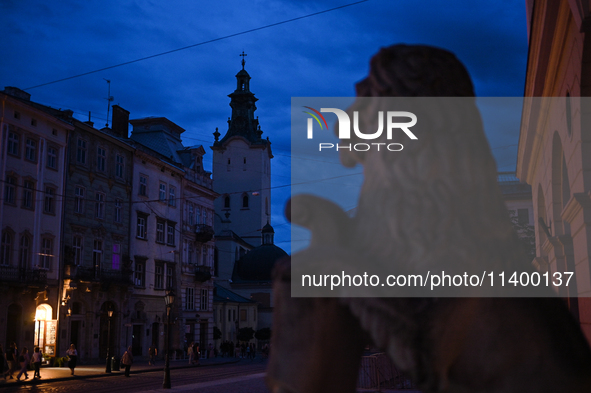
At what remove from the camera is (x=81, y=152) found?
38.1m

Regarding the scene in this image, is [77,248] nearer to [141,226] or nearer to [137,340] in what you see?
[141,226]

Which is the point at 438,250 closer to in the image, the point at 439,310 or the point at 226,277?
the point at 439,310

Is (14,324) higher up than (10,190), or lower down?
lower down

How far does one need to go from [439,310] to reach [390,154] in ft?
1.68

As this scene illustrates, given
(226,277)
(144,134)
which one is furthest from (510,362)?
(226,277)

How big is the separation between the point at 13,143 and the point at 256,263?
176 ft

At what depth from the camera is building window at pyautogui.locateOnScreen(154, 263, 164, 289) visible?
45.9 m

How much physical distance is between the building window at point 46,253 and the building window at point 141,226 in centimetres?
949

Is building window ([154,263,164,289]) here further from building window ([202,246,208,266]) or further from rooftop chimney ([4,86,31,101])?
rooftop chimney ([4,86,31,101])

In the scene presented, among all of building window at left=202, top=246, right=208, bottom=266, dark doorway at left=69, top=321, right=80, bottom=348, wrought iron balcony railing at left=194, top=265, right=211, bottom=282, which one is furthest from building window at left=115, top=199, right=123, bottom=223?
building window at left=202, top=246, right=208, bottom=266

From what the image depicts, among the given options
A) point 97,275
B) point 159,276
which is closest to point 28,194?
point 97,275

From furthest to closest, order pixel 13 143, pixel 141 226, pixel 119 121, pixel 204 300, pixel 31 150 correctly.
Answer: pixel 204 300 → pixel 119 121 → pixel 141 226 → pixel 31 150 → pixel 13 143

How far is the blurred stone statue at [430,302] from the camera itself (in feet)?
5.78

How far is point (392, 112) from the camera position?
194cm
